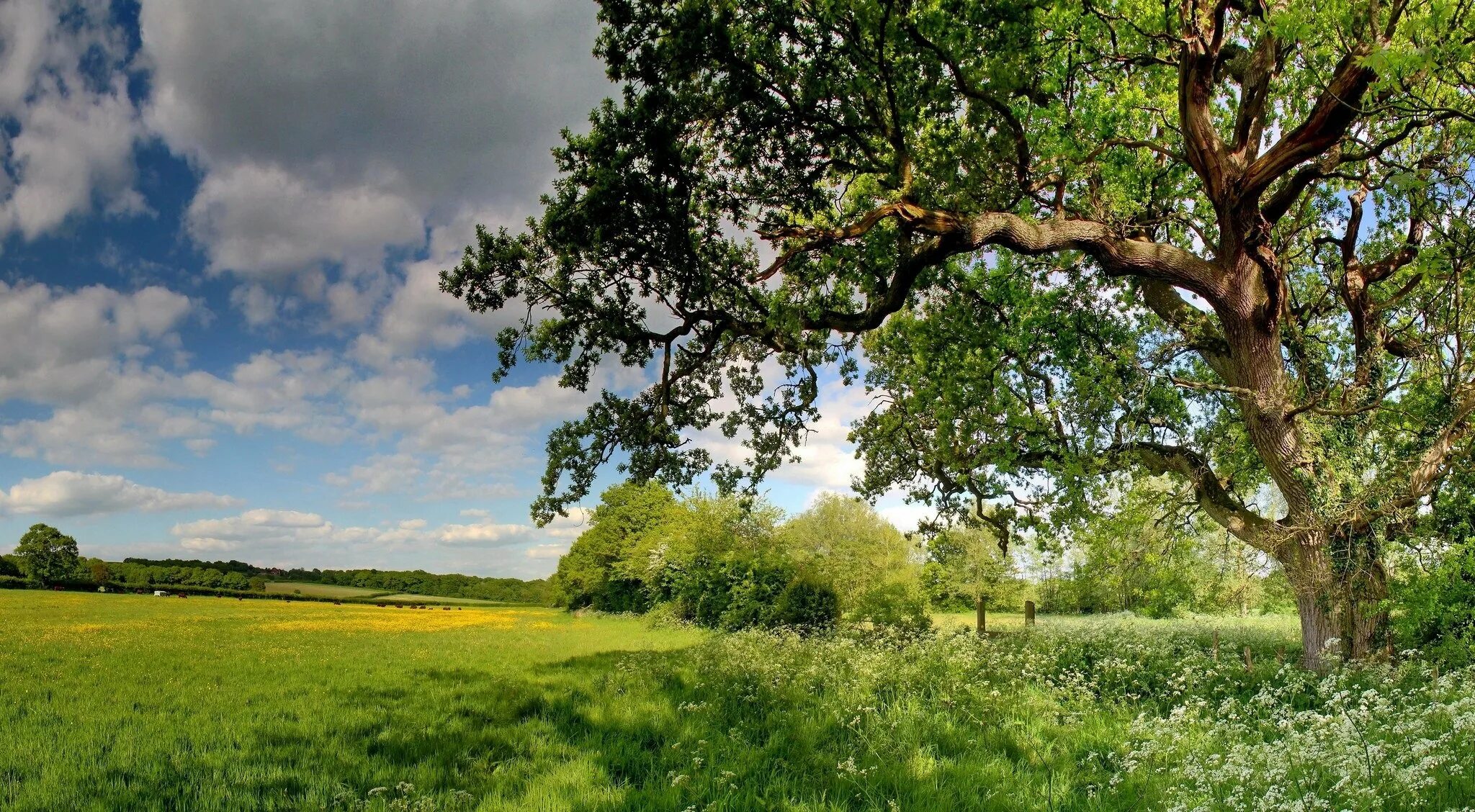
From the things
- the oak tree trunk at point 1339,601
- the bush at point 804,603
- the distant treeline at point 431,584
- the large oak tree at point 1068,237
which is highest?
the large oak tree at point 1068,237

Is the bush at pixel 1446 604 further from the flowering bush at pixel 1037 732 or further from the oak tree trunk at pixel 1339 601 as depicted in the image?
the flowering bush at pixel 1037 732

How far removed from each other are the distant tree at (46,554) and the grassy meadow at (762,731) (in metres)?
86.0

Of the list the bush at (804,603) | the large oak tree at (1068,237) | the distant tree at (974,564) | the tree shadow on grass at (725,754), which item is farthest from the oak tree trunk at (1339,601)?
the distant tree at (974,564)

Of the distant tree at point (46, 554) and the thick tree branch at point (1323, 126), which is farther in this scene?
the distant tree at point (46, 554)

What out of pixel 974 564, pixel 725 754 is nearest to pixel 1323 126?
pixel 725 754

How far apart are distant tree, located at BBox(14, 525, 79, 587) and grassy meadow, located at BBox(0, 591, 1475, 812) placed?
3384 inches

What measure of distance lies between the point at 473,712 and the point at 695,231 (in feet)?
28.5

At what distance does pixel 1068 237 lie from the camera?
10.9 m

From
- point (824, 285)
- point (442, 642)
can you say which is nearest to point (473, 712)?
point (824, 285)

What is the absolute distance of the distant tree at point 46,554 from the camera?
7769 centimetres

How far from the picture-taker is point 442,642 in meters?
26.8

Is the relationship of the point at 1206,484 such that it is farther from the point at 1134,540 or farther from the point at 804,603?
the point at 804,603

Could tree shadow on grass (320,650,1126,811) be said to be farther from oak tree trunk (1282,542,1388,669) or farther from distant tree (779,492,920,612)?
distant tree (779,492,920,612)

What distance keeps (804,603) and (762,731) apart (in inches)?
795
